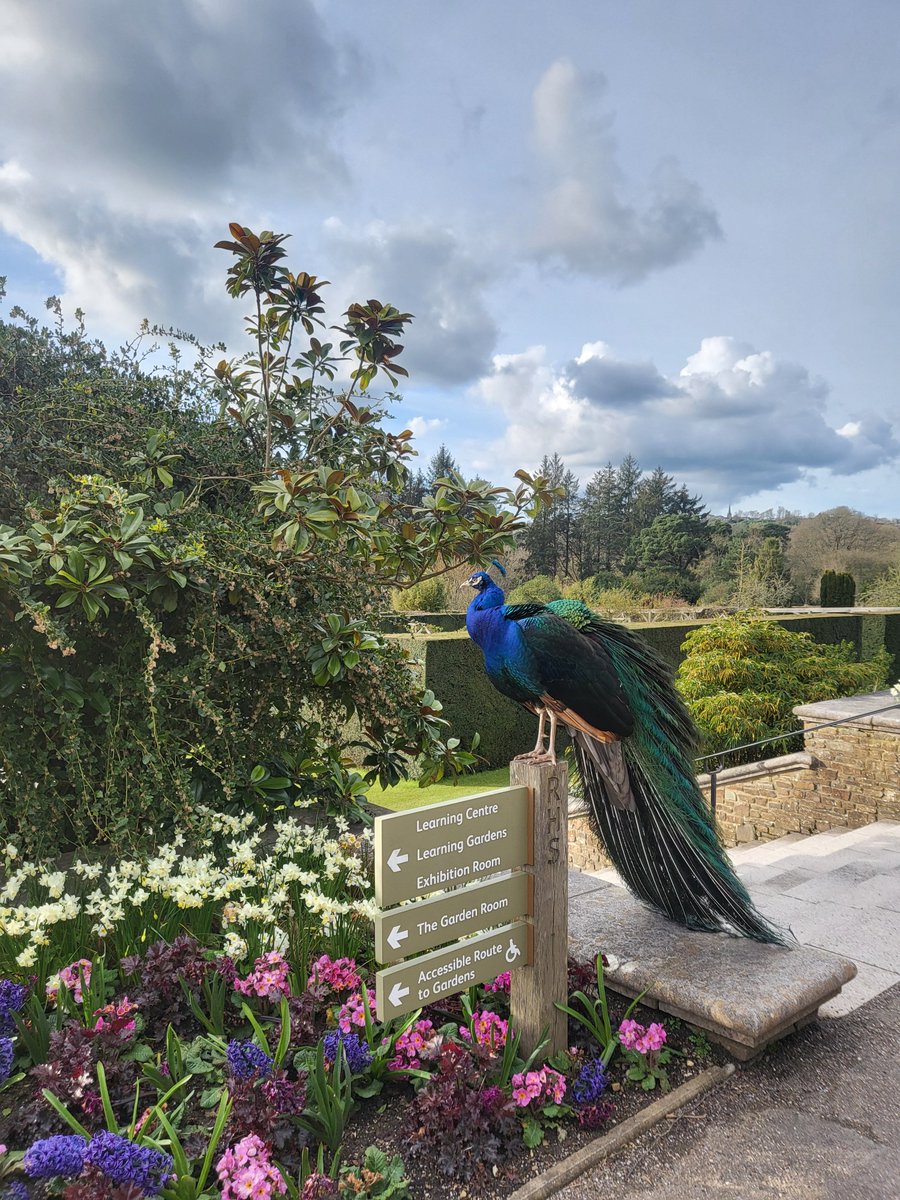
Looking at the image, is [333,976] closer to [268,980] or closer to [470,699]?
[268,980]

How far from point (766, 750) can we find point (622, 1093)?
22.9 ft

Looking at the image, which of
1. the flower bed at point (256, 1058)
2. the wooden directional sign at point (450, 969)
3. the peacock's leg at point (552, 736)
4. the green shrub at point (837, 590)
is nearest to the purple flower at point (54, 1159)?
the flower bed at point (256, 1058)

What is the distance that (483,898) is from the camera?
1.97 meters

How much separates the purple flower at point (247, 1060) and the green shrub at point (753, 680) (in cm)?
670

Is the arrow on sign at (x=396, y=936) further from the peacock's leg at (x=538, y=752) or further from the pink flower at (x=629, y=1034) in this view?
the pink flower at (x=629, y=1034)

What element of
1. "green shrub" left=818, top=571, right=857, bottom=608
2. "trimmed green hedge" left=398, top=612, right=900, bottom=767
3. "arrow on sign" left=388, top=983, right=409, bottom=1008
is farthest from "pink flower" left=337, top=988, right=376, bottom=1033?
"green shrub" left=818, top=571, right=857, bottom=608

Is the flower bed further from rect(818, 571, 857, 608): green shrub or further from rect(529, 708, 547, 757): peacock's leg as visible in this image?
rect(818, 571, 857, 608): green shrub

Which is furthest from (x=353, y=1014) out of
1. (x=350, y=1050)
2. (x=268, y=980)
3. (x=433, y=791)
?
(x=433, y=791)

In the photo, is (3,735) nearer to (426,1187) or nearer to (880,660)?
(426,1187)

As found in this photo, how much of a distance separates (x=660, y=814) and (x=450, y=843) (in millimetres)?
988

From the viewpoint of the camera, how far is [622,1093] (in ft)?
6.76

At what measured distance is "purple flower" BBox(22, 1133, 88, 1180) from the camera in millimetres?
1514

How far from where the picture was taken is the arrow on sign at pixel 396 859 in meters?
1.77

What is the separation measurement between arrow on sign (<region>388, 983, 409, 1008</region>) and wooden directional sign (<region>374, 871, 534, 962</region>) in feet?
0.20
